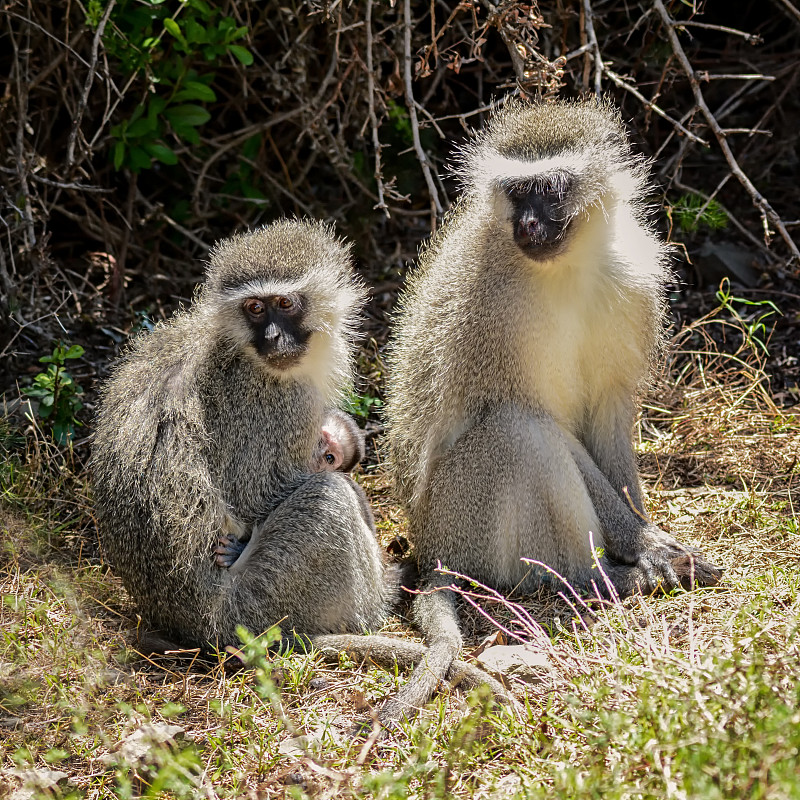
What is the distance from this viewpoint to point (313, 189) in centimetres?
765

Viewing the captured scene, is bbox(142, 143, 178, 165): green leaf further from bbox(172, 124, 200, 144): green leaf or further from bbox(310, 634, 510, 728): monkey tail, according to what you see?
bbox(310, 634, 510, 728): monkey tail

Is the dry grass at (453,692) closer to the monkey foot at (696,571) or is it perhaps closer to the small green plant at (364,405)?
the monkey foot at (696,571)

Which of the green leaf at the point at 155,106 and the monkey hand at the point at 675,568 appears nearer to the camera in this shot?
the monkey hand at the point at 675,568

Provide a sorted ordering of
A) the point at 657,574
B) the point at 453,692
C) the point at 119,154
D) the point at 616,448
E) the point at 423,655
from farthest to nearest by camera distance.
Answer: the point at 119,154, the point at 616,448, the point at 657,574, the point at 423,655, the point at 453,692

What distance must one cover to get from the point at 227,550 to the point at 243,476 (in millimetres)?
316

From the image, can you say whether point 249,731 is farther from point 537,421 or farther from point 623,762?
point 537,421

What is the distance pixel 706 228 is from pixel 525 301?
3.68 meters

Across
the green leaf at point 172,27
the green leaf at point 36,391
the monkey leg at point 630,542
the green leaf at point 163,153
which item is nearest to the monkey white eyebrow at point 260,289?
the monkey leg at point 630,542

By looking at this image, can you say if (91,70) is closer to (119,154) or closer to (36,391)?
(119,154)

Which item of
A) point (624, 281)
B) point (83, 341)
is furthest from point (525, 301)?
point (83, 341)

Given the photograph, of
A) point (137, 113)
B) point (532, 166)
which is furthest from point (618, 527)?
point (137, 113)

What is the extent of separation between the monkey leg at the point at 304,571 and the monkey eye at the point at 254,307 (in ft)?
2.44

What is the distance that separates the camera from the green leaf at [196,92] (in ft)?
19.6

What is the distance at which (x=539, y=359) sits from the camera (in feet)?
14.5
